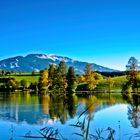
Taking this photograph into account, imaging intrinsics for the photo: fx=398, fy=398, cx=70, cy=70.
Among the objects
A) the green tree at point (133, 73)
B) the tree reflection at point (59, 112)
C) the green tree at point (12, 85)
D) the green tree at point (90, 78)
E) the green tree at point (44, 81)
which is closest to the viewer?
the tree reflection at point (59, 112)

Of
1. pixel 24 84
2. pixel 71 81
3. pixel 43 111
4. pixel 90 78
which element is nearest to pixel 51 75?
pixel 71 81

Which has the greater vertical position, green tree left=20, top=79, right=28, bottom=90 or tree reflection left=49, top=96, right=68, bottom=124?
green tree left=20, top=79, right=28, bottom=90

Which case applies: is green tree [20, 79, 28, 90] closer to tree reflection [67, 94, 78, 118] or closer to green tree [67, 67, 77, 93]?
green tree [67, 67, 77, 93]

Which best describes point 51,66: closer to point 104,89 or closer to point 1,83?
point 104,89

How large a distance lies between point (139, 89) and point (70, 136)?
10594 centimetres

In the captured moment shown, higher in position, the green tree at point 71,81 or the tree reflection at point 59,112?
the green tree at point 71,81

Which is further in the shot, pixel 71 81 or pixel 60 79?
pixel 71 81

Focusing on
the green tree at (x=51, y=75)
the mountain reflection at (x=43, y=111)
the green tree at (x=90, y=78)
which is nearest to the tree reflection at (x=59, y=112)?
the mountain reflection at (x=43, y=111)

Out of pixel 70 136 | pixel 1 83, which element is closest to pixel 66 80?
pixel 1 83

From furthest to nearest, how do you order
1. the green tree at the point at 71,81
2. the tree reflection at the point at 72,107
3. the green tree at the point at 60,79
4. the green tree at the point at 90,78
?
the green tree at the point at 90,78
the green tree at the point at 71,81
the green tree at the point at 60,79
the tree reflection at the point at 72,107

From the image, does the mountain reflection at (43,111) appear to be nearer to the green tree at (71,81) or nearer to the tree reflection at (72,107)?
the tree reflection at (72,107)

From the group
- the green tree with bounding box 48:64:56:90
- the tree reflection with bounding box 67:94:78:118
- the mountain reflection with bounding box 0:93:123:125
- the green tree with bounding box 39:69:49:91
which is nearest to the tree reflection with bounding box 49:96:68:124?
the mountain reflection with bounding box 0:93:123:125

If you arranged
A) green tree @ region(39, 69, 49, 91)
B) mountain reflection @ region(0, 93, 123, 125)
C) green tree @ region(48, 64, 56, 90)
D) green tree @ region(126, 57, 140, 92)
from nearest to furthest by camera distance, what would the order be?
1. mountain reflection @ region(0, 93, 123, 125)
2. green tree @ region(126, 57, 140, 92)
3. green tree @ region(48, 64, 56, 90)
4. green tree @ region(39, 69, 49, 91)

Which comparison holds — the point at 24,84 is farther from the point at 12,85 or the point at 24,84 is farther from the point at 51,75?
the point at 51,75
